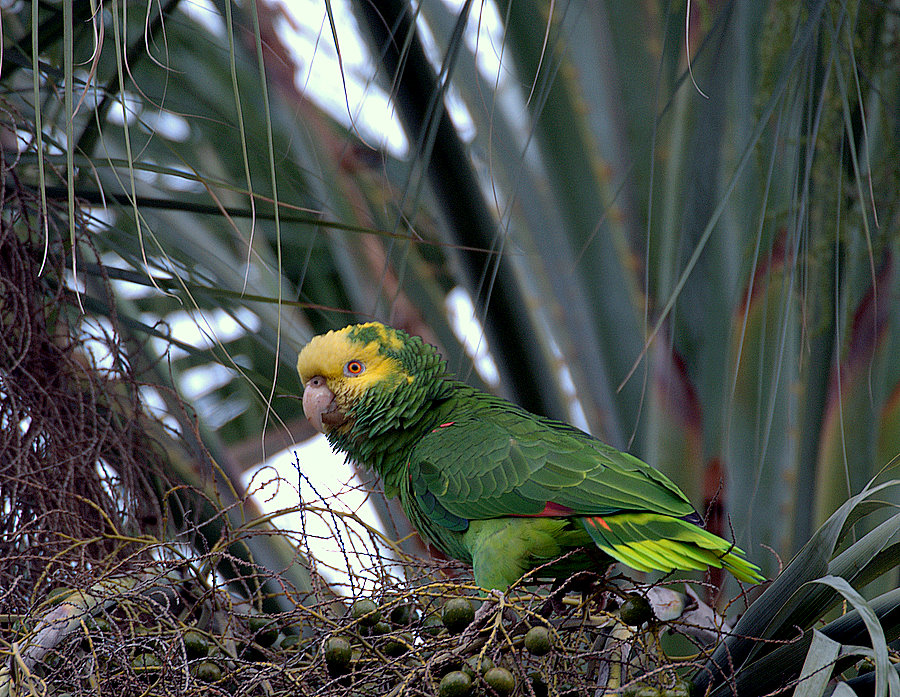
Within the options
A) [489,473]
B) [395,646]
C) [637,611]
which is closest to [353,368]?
[489,473]

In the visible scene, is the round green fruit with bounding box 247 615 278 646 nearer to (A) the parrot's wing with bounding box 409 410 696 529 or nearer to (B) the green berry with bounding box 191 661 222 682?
(B) the green berry with bounding box 191 661 222 682

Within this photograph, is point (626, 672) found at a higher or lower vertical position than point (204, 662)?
lower

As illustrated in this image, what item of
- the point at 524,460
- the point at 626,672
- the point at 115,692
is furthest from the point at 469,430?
the point at 115,692

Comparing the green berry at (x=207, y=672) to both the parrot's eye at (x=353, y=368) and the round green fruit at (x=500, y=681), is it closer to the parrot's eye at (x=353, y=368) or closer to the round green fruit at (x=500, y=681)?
the round green fruit at (x=500, y=681)

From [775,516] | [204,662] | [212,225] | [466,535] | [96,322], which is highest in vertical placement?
[212,225]

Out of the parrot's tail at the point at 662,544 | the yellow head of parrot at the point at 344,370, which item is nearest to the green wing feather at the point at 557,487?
the parrot's tail at the point at 662,544

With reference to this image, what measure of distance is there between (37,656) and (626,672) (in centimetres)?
75

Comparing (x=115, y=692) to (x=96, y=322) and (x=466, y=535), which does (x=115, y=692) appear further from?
(x=96, y=322)

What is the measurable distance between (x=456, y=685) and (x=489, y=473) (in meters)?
0.62

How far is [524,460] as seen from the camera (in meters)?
1.56

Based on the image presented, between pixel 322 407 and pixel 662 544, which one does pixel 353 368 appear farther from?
pixel 662 544

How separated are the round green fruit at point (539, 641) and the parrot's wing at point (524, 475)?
45cm

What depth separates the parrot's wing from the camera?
146 centimetres

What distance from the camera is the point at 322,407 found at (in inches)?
69.6
